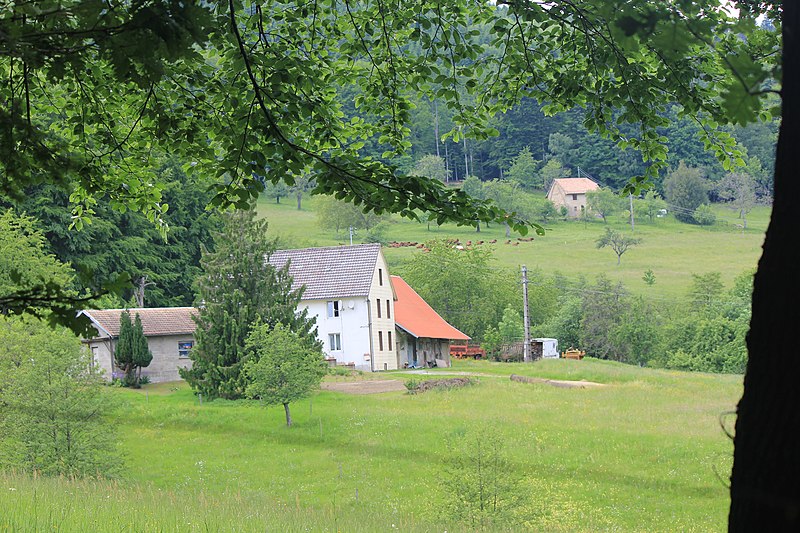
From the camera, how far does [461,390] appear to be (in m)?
33.6

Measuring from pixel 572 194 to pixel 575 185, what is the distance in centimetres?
143

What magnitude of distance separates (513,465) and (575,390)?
13.1m

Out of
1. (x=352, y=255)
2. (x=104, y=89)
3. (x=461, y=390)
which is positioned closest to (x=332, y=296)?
(x=352, y=255)

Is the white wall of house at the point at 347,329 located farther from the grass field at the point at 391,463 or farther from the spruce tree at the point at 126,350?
the grass field at the point at 391,463

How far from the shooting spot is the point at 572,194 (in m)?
117

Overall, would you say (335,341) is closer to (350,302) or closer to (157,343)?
(350,302)

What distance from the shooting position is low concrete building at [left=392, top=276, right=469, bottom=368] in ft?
169

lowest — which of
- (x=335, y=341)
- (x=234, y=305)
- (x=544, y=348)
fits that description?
(x=544, y=348)

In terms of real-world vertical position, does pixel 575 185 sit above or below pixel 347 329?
above

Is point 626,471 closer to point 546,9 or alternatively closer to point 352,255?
point 546,9

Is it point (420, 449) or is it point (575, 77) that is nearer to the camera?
point (575, 77)

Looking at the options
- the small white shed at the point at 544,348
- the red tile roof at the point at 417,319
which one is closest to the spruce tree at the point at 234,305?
the red tile roof at the point at 417,319

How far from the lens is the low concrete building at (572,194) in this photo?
4582 inches

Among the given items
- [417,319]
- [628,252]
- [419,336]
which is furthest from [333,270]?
[628,252]
